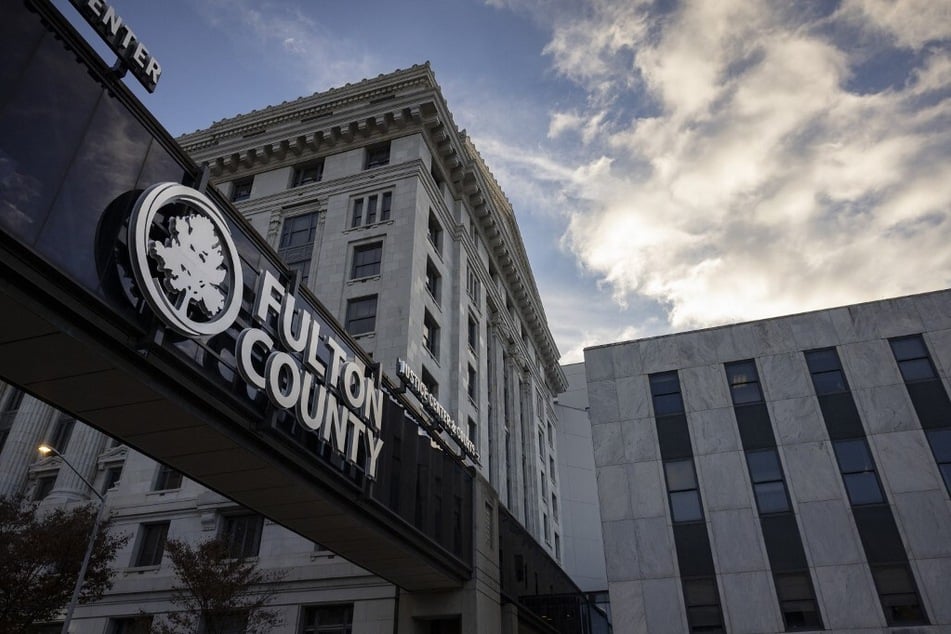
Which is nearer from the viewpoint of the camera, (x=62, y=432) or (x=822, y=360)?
(x=822, y=360)

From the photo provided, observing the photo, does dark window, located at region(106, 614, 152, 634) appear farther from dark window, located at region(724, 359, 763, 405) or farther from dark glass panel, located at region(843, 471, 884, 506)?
dark glass panel, located at region(843, 471, 884, 506)

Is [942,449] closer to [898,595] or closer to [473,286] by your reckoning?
[898,595]

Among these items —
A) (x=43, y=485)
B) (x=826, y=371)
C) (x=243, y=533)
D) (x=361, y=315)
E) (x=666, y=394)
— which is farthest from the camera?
(x=43, y=485)

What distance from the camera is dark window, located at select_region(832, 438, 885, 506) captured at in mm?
27266

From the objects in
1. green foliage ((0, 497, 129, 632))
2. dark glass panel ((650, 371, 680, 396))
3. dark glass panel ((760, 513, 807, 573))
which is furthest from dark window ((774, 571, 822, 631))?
green foliage ((0, 497, 129, 632))

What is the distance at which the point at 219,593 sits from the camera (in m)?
28.1

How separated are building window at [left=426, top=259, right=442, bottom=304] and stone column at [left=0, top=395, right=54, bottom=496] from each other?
1098 inches

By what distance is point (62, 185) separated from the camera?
11734 mm

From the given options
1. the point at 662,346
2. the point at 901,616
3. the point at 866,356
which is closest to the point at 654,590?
the point at 901,616

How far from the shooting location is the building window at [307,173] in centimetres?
4847

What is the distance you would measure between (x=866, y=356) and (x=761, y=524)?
29.4ft

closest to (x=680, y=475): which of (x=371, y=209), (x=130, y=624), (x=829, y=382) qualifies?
(x=829, y=382)

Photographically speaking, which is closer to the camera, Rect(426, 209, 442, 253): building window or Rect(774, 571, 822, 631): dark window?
Rect(774, 571, 822, 631): dark window

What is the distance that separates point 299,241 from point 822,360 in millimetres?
31080
